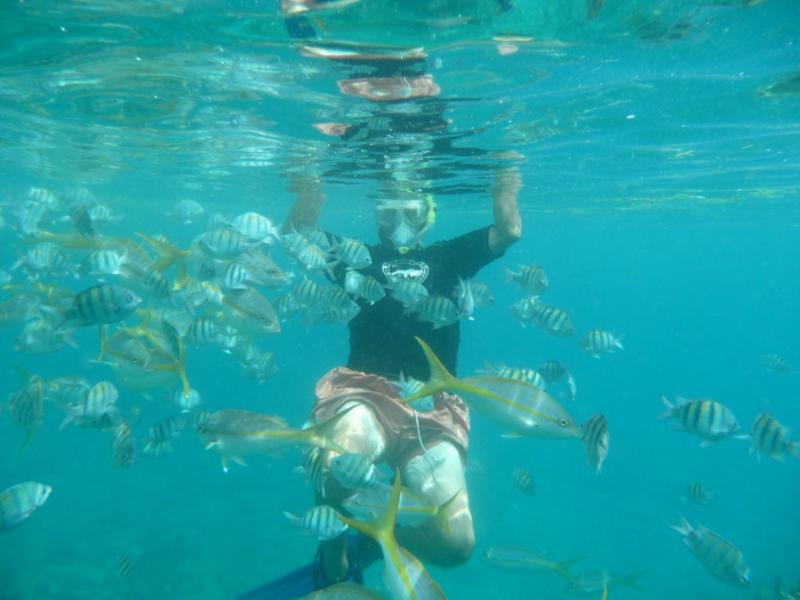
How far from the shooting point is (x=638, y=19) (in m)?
8.24

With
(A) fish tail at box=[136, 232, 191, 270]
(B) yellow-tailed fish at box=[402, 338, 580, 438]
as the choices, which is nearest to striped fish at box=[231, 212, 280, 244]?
(A) fish tail at box=[136, 232, 191, 270]

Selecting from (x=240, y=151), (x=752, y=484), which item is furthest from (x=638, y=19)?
(x=752, y=484)

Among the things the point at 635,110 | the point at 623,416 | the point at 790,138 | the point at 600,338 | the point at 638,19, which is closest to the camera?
the point at 638,19

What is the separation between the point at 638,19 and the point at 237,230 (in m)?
7.10

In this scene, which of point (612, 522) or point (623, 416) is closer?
point (612, 522)

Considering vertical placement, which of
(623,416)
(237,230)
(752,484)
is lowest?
(623,416)

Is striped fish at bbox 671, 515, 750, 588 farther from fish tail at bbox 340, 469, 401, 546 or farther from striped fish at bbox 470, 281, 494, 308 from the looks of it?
fish tail at bbox 340, 469, 401, 546

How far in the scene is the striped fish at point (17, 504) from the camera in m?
5.92

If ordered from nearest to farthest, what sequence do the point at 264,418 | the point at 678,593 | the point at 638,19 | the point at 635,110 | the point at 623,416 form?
1. the point at 264,418
2. the point at 638,19
3. the point at 635,110
4. the point at 678,593
5. the point at 623,416

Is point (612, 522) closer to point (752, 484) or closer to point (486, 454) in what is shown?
point (486, 454)

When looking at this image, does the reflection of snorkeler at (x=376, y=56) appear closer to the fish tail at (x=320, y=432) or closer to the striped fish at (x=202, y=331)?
the striped fish at (x=202, y=331)

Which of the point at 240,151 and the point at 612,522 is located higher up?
the point at 240,151

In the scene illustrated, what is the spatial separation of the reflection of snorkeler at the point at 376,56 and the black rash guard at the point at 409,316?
3.29 m

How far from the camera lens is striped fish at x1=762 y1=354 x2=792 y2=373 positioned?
13523 millimetres
